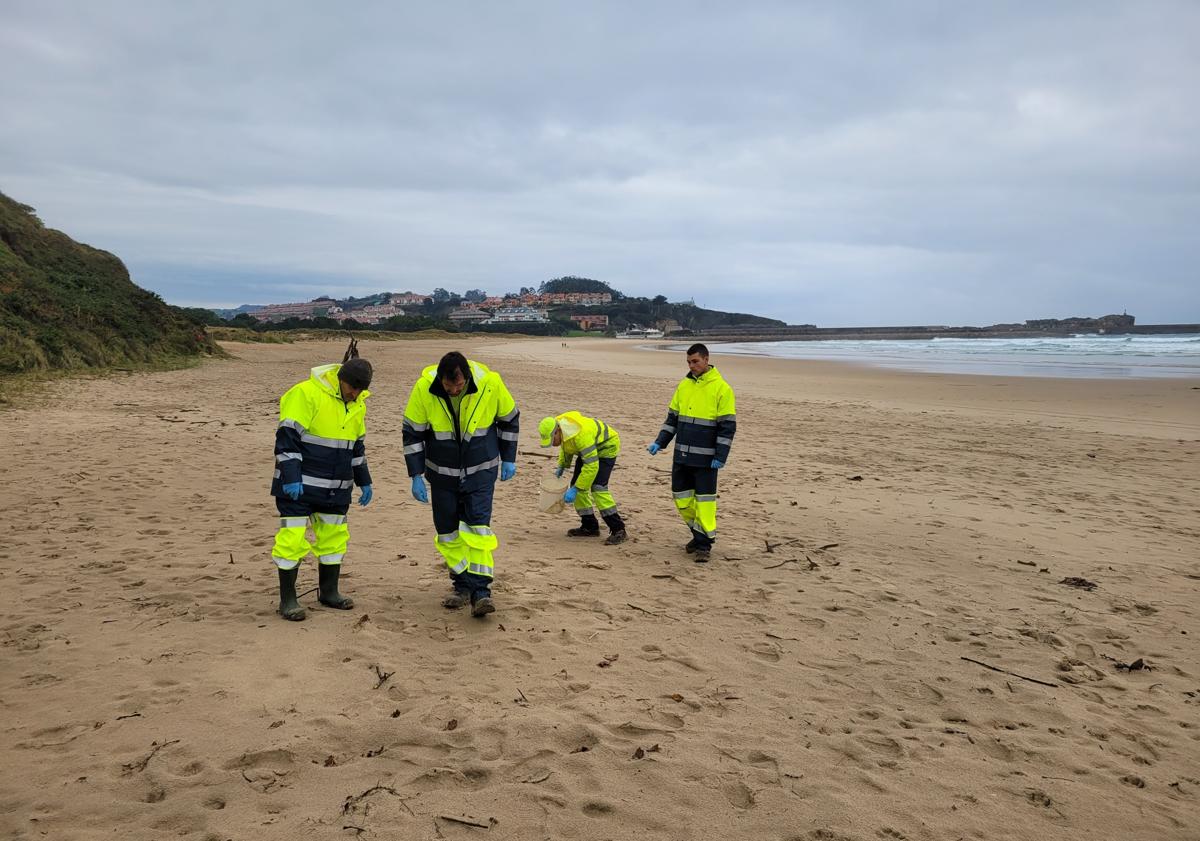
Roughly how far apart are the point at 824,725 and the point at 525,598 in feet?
7.73

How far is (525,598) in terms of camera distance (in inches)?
207

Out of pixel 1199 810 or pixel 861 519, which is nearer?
pixel 1199 810

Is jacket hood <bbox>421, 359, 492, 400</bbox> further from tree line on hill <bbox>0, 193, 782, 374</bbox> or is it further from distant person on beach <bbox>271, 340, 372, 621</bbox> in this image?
tree line on hill <bbox>0, 193, 782, 374</bbox>

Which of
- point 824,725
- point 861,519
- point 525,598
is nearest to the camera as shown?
point 824,725

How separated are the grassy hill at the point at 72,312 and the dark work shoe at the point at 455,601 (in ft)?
53.8

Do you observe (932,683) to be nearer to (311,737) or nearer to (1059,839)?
(1059,839)

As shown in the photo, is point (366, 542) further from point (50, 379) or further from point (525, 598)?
point (50, 379)

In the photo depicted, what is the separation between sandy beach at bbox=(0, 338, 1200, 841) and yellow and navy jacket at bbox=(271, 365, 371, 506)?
889 millimetres

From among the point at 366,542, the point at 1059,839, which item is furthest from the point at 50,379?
the point at 1059,839

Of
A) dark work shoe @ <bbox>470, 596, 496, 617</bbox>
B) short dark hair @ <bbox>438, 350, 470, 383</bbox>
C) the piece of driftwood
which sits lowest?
the piece of driftwood

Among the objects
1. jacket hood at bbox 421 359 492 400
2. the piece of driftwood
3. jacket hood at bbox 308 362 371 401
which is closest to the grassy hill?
jacket hood at bbox 308 362 371 401

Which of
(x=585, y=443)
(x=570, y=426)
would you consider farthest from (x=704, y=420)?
(x=570, y=426)

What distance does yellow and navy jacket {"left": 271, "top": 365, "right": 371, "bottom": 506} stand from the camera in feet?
15.1

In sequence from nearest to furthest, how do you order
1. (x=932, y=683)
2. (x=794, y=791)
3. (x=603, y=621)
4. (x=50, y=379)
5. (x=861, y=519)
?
(x=794, y=791), (x=932, y=683), (x=603, y=621), (x=861, y=519), (x=50, y=379)
